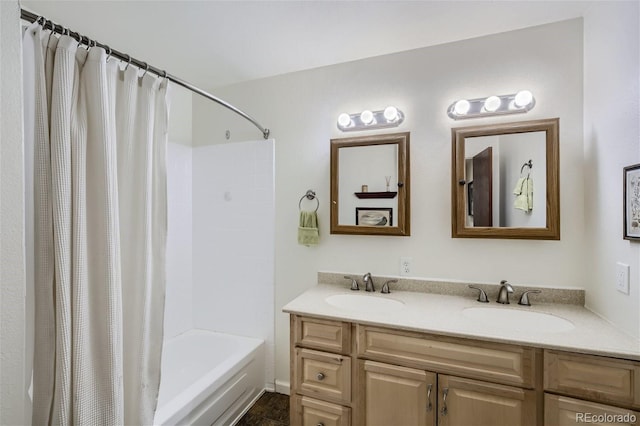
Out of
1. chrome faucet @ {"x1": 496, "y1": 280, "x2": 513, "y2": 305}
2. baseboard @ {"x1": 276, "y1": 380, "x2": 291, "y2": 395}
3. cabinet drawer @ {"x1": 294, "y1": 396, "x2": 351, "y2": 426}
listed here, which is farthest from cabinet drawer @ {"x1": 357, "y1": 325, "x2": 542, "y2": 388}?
baseboard @ {"x1": 276, "y1": 380, "x2": 291, "y2": 395}

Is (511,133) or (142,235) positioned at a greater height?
(511,133)

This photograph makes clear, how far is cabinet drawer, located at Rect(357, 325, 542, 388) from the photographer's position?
1.24 metres

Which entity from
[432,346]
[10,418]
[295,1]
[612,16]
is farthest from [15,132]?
[612,16]

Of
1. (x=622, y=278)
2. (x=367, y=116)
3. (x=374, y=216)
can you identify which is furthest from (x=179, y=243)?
(x=622, y=278)

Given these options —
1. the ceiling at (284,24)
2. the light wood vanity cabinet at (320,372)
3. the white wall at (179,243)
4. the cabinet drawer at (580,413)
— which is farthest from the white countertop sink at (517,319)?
the white wall at (179,243)

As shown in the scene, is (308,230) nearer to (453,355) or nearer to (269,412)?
(453,355)

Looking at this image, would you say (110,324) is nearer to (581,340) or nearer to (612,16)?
(581,340)

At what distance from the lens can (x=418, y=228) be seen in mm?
1934

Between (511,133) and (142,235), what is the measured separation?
6.55ft

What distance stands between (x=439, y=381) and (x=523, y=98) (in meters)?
1.60

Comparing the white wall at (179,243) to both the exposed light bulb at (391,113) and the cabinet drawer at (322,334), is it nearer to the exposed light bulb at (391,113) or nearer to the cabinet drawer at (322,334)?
the cabinet drawer at (322,334)

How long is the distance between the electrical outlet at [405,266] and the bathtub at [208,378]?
1.24m

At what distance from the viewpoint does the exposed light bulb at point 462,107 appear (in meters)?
1.78

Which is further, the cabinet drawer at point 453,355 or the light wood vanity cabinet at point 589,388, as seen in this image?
the cabinet drawer at point 453,355
